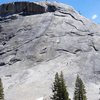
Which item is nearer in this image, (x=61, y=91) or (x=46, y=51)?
(x=61, y=91)

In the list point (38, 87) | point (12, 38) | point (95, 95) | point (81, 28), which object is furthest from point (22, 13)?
point (95, 95)

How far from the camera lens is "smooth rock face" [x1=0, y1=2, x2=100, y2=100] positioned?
83.8 m

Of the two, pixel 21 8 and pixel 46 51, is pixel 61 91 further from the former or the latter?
pixel 21 8

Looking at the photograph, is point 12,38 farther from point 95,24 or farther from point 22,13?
point 95,24

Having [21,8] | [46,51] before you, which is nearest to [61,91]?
[46,51]

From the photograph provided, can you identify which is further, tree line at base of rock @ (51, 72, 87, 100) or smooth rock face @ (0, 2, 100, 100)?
smooth rock face @ (0, 2, 100, 100)

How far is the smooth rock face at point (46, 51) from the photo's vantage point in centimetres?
8375

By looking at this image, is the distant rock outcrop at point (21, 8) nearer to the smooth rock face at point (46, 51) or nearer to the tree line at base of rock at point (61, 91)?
the smooth rock face at point (46, 51)

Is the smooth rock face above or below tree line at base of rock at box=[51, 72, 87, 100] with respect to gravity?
above

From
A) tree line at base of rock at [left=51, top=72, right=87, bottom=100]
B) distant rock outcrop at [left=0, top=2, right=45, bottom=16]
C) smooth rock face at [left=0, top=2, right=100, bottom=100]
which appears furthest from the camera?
distant rock outcrop at [left=0, top=2, right=45, bottom=16]

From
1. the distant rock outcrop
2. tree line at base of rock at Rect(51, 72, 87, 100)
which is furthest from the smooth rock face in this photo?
tree line at base of rock at Rect(51, 72, 87, 100)

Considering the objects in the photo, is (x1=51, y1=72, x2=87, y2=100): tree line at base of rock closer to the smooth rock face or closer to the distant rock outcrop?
the smooth rock face

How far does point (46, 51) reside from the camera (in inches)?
3957

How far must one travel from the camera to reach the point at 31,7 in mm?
122375
